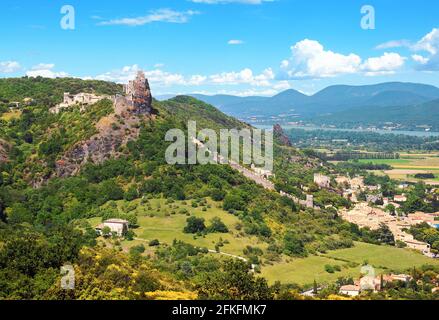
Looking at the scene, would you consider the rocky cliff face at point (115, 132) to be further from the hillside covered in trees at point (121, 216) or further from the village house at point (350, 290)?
the village house at point (350, 290)

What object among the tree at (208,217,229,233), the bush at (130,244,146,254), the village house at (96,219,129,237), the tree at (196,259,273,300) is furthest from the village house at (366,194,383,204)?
the tree at (196,259,273,300)

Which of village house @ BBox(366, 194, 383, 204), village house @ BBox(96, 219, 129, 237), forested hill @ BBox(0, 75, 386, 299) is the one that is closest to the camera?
forested hill @ BBox(0, 75, 386, 299)

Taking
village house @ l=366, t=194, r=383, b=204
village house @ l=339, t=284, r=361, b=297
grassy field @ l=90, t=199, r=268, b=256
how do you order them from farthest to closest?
village house @ l=366, t=194, r=383, b=204, grassy field @ l=90, t=199, r=268, b=256, village house @ l=339, t=284, r=361, b=297

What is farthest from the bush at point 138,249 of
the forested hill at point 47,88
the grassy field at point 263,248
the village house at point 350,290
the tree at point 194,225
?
the forested hill at point 47,88

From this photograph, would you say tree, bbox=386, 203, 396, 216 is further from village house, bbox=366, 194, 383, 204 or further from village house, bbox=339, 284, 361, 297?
village house, bbox=339, 284, 361, 297

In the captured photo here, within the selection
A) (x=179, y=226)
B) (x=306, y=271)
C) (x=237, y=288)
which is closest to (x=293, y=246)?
(x=306, y=271)

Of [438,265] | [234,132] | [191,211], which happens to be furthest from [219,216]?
[234,132]

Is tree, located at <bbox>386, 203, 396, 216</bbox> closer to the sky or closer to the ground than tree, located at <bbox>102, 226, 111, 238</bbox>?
closer to the ground

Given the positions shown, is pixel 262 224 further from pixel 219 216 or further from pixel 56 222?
pixel 56 222
